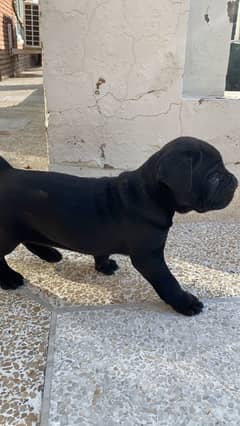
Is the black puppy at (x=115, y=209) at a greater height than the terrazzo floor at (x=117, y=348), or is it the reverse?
the black puppy at (x=115, y=209)

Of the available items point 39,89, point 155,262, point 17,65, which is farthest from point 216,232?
point 17,65

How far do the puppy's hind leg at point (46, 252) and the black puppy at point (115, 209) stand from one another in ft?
1.32

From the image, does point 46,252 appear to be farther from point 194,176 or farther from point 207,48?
point 207,48

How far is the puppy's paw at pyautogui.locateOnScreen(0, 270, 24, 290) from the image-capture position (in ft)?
7.72

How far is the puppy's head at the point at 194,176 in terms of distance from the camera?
1.80 metres

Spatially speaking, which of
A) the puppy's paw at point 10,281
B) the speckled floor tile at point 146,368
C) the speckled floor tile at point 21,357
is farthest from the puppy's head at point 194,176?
the puppy's paw at point 10,281

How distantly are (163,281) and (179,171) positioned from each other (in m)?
0.60

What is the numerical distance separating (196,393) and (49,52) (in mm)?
2451

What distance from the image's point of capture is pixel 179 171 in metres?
1.79

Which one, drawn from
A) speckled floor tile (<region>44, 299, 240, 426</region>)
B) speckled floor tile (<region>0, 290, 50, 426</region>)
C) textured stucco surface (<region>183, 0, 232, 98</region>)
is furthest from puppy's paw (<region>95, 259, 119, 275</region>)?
textured stucco surface (<region>183, 0, 232, 98</region>)

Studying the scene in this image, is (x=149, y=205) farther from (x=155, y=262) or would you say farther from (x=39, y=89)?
(x=39, y=89)

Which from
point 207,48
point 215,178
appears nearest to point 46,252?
point 215,178

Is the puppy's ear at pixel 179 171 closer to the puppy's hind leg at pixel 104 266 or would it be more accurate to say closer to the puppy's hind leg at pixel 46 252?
the puppy's hind leg at pixel 104 266

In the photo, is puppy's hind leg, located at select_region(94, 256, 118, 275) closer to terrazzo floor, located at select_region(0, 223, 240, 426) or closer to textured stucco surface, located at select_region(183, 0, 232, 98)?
terrazzo floor, located at select_region(0, 223, 240, 426)
